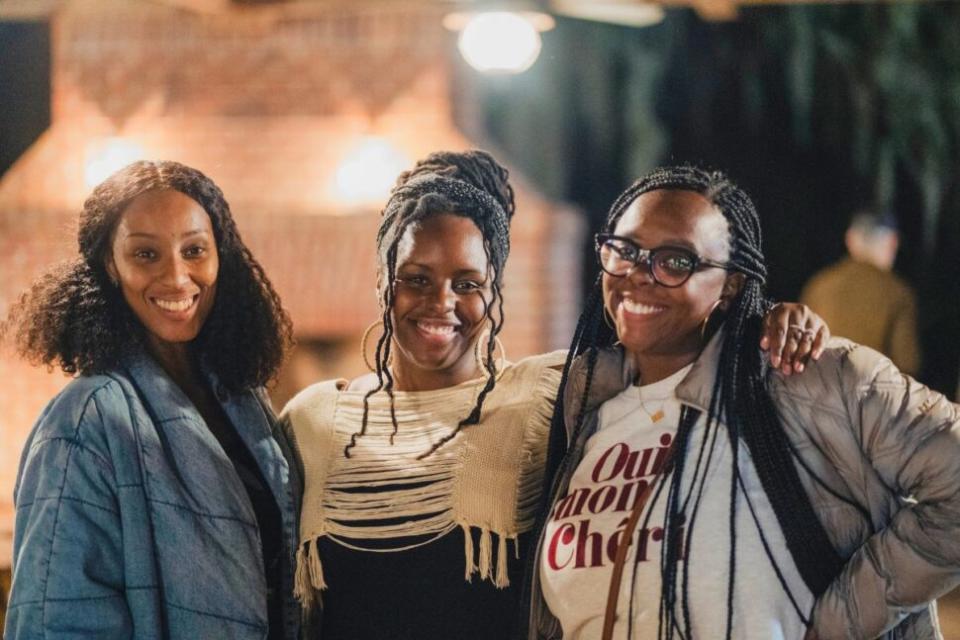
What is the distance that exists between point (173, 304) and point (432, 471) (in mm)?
703

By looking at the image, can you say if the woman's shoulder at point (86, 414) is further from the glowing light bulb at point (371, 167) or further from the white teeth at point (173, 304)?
the glowing light bulb at point (371, 167)

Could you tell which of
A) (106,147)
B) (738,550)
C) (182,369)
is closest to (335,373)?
(106,147)

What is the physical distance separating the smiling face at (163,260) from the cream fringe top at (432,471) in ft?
1.57

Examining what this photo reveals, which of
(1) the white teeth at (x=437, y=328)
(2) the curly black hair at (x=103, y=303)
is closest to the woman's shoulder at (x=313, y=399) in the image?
(2) the curly black hair at (x=103, y=303)

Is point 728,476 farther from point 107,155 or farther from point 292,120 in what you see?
point 107,155

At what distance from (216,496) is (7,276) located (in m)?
3.91

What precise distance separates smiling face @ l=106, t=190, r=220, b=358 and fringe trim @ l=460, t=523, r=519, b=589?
2.66ft

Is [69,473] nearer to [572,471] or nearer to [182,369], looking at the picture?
[182,369]

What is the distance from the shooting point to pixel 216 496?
280 centimetres

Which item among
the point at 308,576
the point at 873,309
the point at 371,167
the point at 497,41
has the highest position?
the point at 497,41

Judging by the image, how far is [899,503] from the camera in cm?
246

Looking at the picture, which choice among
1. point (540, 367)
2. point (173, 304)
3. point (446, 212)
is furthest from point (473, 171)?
point (173, 304)

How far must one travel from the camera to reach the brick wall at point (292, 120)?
5.84 m

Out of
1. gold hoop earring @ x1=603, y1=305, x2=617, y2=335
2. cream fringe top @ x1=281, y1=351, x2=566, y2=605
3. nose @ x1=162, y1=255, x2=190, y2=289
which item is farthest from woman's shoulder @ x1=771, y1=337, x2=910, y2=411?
nose @ x1=162, y1=255, x2=190, y2=289
